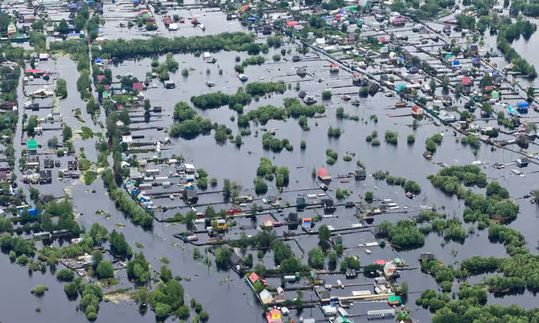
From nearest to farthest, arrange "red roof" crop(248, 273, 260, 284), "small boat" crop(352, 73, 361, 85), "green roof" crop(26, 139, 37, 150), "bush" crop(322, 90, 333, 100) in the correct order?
1. "red roof" crop(248, 273, 260, 284)
2. "green roof" crop(26, 139, 37, 150)
3. "bush" crop(322, 90, 333, 100)
4. "small boat" crop(352, 73, 361, 85)

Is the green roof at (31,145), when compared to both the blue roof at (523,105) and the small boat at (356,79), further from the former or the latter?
the blue roof at (523,105)

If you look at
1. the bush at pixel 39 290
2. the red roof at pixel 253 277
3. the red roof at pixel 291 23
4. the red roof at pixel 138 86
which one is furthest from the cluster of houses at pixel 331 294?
the red roof at pixel 291 23

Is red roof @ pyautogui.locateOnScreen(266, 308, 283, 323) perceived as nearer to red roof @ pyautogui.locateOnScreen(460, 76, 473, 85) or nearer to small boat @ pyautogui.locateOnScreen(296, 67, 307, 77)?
small boat @ pyautogui.locateOnScreen(296, 67, 307, 77)

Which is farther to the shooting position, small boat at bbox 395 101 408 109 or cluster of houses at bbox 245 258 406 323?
small boat at bbox 395 101 408 109

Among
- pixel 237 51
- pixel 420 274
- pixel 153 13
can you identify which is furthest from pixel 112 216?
pixel 153 13

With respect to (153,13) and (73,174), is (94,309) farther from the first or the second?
(153,13)

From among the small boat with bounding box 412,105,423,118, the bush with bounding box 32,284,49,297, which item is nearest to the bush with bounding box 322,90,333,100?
the small boat with bounding box 412,105,423,118

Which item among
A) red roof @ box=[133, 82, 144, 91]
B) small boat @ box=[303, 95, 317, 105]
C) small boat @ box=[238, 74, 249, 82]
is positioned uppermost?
red roof @ box=[133, 82, 144, 91]

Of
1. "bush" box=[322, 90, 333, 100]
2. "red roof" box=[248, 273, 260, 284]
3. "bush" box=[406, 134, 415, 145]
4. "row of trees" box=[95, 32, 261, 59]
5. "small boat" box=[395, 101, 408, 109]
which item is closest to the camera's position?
"red roof" box=[248, 273, 260, 284]

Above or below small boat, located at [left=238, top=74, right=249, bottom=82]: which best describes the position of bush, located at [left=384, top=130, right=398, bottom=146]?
below
